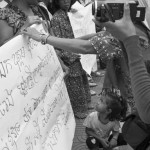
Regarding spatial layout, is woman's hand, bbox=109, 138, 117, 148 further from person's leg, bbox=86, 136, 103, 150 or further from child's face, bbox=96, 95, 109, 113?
child's face, bbox=96, 95, 109, 113

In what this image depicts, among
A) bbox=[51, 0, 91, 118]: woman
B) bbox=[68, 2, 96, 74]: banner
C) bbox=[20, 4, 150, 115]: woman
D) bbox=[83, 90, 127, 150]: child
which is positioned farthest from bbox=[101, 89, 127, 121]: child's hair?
bbox=[68, 2, 96, 74]: banner

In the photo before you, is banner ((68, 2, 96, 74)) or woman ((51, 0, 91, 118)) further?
banner ((68, 2, 96, 74))

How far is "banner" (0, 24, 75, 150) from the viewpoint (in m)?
1.14

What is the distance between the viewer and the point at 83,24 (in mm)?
3588

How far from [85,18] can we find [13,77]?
2643mm

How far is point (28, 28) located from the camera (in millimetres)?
1509

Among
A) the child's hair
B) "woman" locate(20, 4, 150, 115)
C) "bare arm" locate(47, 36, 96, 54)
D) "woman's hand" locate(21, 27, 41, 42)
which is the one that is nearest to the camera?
"woman's hand" locate(21, 27, 41, 42)

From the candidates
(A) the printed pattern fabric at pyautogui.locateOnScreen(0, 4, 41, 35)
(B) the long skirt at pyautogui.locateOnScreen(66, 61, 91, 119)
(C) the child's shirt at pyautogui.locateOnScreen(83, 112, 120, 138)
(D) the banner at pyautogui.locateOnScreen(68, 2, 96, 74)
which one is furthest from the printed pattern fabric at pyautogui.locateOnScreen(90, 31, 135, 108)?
(D) the banner at pyautogui.locateOnScreen(68, 2, 96, 74)

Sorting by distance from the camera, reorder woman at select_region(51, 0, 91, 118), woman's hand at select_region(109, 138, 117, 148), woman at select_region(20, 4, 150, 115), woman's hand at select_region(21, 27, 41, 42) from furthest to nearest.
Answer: woman at select_region(51, 0, 91, 118) < woman's hand at select_region(109, 138, 117, 148) < woman at select_region(20, 4, 150, 115) < woman's hand at select_region(21, 27, 41, 42)

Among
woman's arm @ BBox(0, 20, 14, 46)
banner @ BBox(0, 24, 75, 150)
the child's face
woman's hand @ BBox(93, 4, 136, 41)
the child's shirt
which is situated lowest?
the child's shirt

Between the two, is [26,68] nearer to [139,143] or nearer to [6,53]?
[6,53]

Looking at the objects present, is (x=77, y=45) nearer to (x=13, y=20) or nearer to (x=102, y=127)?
(x=13, y=20)

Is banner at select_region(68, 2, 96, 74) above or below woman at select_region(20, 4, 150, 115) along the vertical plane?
below

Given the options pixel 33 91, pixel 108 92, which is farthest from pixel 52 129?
pixel 108 92
